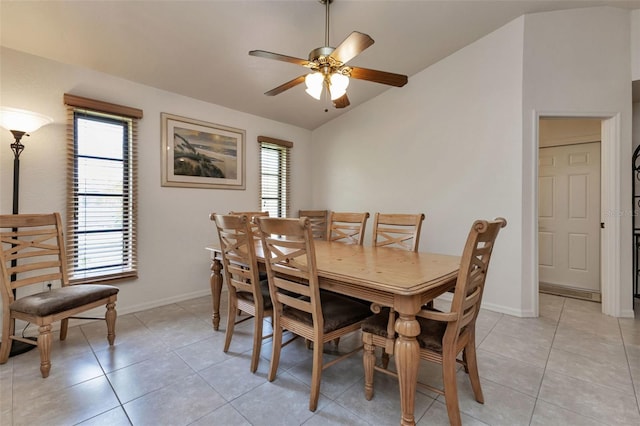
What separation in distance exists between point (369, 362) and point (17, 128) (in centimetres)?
305

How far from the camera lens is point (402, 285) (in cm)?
126

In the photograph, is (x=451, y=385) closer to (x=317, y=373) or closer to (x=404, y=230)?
(x=317, y=373)

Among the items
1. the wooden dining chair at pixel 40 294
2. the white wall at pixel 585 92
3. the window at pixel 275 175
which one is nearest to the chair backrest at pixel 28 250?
the wooden dining chair at pixel 40 294

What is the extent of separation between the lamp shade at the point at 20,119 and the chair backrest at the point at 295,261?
6.87ft

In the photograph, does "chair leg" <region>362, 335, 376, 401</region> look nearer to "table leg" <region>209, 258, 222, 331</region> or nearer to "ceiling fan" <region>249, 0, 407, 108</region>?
"table leg" <region>209, 258, 222, 331</region>

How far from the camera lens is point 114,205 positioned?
2.88 meters

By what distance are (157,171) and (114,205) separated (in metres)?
0.55

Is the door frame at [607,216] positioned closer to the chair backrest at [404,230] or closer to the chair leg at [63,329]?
the chair backrest at [404,230]

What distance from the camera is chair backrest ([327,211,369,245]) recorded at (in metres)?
2.69

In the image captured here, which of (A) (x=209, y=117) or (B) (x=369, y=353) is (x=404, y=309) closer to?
(B) (x=369, y=353)

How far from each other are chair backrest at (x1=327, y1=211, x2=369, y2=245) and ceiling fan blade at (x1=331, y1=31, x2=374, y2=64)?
1335mm

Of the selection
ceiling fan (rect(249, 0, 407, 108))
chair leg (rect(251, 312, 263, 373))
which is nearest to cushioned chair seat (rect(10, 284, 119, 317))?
chair leg (rect(251, 312, 263, 373))

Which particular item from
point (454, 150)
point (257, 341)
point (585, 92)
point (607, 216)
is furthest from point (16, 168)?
point (607, 216)

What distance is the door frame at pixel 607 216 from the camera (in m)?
2.81
